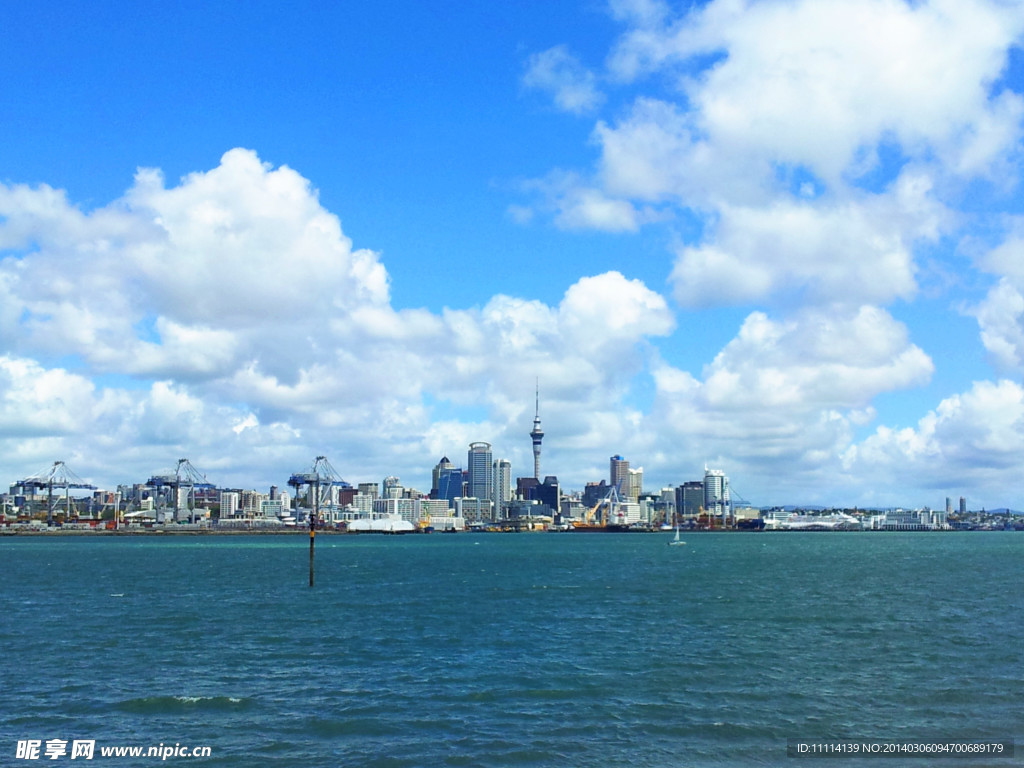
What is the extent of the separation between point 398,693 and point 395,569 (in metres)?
79.9

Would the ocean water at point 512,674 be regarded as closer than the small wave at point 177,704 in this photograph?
Yes

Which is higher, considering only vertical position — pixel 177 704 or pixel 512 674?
pixel 177 704

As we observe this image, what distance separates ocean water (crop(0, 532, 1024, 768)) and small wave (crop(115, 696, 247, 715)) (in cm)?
13

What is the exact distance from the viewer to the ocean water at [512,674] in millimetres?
28047

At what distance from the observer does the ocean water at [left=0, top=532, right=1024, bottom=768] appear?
2805 centimetres

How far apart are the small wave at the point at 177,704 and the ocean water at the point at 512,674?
0.13m

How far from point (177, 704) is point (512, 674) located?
43.8 ft

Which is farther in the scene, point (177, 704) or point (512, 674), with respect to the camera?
point (512, 674)

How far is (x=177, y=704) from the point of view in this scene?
32.4 meters

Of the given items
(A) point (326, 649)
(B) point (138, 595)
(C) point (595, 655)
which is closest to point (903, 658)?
(C) point (595, 655)

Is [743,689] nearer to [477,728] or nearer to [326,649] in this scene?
[477,728]

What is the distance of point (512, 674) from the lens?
124 feet

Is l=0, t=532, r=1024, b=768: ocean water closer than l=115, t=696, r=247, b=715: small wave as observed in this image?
Yes

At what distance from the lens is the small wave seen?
104 ft
